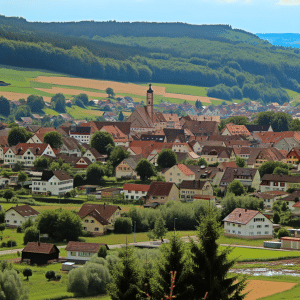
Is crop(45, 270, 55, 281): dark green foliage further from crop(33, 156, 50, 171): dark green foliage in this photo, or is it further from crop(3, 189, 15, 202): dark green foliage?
crop(33, 156, 50, 171): dark green foliage

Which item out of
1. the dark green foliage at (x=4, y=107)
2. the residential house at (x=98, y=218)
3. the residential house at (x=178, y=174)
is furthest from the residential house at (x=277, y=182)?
the dark green foliage at (x=4, y=107)

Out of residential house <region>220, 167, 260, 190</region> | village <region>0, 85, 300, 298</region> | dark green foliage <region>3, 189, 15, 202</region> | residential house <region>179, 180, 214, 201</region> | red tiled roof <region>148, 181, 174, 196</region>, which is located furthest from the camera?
residential house <region>220, 167, 260, 190</region>

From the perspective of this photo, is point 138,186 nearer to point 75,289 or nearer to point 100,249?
point 100,249

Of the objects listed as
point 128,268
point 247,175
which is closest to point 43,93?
point 247,175

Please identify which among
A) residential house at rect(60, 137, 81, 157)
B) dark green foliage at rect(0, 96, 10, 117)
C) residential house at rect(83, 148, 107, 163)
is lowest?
residential house at rect(83, 148, 107, 163)

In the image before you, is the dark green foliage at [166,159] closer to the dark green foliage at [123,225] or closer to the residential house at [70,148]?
the residential house at [70,148]

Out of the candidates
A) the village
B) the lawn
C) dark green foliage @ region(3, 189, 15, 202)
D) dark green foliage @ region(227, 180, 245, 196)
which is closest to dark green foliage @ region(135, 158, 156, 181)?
the village
